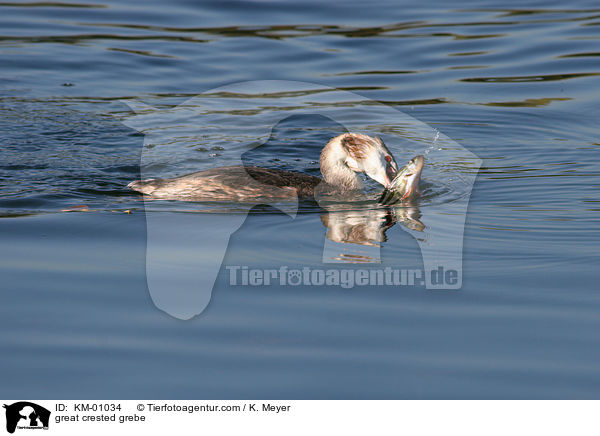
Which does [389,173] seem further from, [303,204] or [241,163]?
[241,163]

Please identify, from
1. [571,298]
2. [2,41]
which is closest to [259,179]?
[571,298]

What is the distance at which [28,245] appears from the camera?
6270 mm

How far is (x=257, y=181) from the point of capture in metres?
7.93

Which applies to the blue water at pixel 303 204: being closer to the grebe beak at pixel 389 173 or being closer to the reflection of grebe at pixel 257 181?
the reflection of grebe at pixel 257 181

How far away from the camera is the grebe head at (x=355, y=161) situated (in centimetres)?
791

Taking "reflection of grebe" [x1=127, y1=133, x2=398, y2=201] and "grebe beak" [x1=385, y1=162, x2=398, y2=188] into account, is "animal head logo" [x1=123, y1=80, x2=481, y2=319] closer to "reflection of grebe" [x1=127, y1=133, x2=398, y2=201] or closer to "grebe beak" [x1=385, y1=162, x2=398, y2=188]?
"reflection of grebe" [x1=127, y1=133, x2=398, y2=201]
